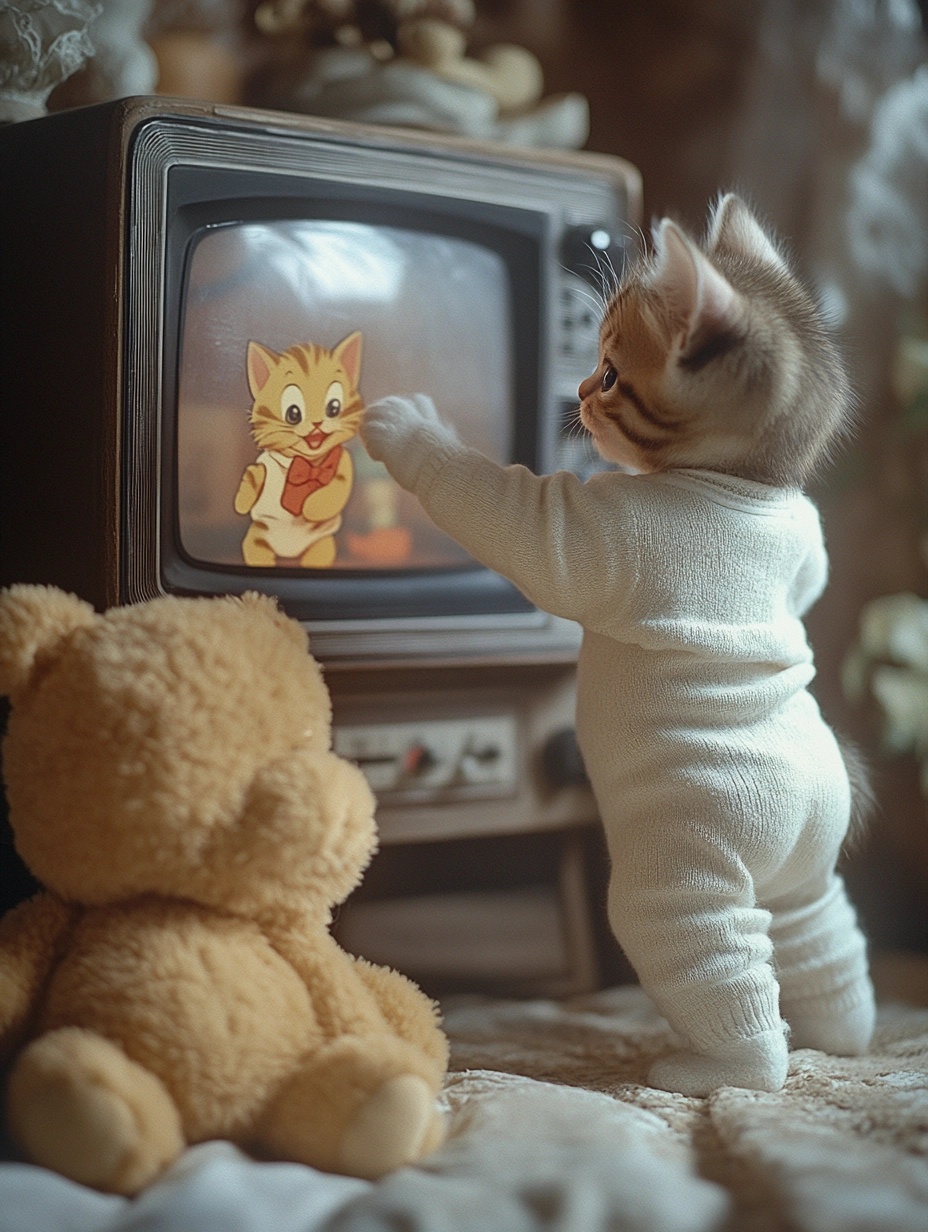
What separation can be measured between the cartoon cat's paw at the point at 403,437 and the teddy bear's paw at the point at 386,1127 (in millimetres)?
470

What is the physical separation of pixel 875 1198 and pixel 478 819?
0.63 meters

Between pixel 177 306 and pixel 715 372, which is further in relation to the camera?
A: pixel 177 306

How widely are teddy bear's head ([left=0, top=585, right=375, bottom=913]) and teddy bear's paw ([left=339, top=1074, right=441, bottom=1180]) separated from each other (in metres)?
0.16

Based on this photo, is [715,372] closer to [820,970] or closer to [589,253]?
[589,253]

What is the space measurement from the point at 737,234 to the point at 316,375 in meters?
0.41

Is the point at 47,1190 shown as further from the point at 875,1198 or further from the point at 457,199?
the point at 457,199

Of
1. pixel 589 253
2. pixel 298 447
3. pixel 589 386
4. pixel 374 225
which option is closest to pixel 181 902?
pixel 298 447

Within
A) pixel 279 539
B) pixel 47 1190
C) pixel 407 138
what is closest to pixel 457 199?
pixel 407 138

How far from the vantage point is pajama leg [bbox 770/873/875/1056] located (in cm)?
108

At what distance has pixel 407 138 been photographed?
120 centimetres

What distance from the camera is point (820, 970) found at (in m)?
1.08

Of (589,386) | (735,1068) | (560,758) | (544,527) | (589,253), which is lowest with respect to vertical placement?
(735,1068)

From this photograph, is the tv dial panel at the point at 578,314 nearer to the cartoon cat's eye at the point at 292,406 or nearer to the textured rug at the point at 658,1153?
the cartoon cat's eye at the point at 292,406

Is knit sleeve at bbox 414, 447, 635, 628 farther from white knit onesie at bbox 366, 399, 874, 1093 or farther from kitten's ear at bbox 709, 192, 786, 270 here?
kitten's ear at bbox 709, 192, 786, 270
